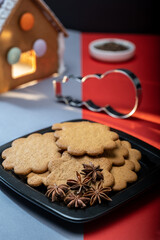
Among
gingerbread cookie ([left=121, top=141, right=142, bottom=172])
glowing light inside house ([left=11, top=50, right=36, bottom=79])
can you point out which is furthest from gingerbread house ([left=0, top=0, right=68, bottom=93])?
gingerbread cookie ([left=121, top=141, right=142, bottom=172])

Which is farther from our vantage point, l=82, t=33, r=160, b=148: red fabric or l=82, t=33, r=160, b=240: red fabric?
l=82, t=33, r=160, b=148: red fabric

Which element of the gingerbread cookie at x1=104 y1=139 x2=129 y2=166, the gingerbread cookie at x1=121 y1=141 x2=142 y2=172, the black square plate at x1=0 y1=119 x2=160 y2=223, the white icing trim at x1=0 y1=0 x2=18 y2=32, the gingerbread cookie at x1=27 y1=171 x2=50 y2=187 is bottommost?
the black square plate at x1=0 y1=119 x2=160 y2=223

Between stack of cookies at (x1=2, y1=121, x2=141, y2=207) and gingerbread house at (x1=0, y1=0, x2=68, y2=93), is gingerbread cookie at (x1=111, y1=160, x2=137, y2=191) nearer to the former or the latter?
stack of cookies at (x1=2, y1=121, x2=141, y2=207)

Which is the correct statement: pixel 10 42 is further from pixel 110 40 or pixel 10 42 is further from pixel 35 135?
pixel 110 40

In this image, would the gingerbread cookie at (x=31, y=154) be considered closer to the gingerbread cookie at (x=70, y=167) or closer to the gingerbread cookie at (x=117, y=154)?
the gingerbread cookie at (x=70, y=167)

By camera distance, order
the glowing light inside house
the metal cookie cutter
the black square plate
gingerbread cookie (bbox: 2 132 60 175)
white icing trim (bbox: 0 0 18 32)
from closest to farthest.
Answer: the black square plate
gingerbread cookie (bbox: 2 132 60 175)
the metal cookie cutter
white icing trim (bbox: 0 0 18 32)
the glowing light inside house

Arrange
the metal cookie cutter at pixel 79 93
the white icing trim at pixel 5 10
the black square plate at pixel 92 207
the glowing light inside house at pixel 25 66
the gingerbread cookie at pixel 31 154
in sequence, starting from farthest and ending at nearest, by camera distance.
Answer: the glowing light inside house at pixel 25 66 → the white icing trim at pixel 5 10 → the metal cookie cutter at pixel 79 93 → the gingerbread cookie at pixel 31 154 → the black square plate at pixel 92 207

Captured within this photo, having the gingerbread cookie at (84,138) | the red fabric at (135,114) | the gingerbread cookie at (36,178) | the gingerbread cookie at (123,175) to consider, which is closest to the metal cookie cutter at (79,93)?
the red fabric at (135,114)
